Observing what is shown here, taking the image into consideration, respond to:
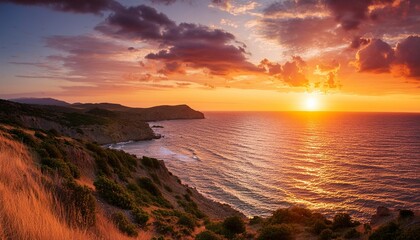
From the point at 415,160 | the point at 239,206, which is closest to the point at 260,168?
the point at 239,206

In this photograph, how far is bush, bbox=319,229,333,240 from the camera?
22.6 meters

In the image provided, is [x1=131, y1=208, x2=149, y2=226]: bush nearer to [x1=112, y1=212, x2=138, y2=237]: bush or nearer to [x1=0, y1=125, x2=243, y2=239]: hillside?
[x1=0, y1=125, x2=243, y2=239]: hillside

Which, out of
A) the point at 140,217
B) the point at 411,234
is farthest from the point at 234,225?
the point at 411,234

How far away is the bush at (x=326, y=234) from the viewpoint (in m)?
22.6

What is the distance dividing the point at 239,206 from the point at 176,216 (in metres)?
26.5

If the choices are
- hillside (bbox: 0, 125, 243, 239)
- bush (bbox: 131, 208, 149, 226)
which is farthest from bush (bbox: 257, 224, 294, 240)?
bush (bbox: 131, 208, 149, 226)

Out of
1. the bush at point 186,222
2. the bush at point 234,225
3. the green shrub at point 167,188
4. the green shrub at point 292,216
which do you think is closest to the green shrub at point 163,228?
the bush at point 186,222

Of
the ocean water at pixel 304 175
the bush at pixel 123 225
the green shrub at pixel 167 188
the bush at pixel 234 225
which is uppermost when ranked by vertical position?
the bush at pixel 123 225

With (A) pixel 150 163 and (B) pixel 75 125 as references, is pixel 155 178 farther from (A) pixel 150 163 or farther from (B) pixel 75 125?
(B) pixel 75 125

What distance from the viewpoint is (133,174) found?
39.1 m

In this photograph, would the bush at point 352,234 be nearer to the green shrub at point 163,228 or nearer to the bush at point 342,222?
the bush at point 342,222

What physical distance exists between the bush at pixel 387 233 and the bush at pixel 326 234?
4.07 m

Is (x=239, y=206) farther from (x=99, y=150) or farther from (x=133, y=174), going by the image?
(x=99, y=150)

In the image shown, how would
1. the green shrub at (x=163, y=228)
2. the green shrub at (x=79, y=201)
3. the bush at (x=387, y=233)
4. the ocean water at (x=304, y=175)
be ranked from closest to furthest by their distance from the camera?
1. the green shrub at (x=79, y=201)
2. the bush at (x=387, y=233)
3. the green shrub at (x=163, y=228)
4. the ocean water at (x=304, y=175)
